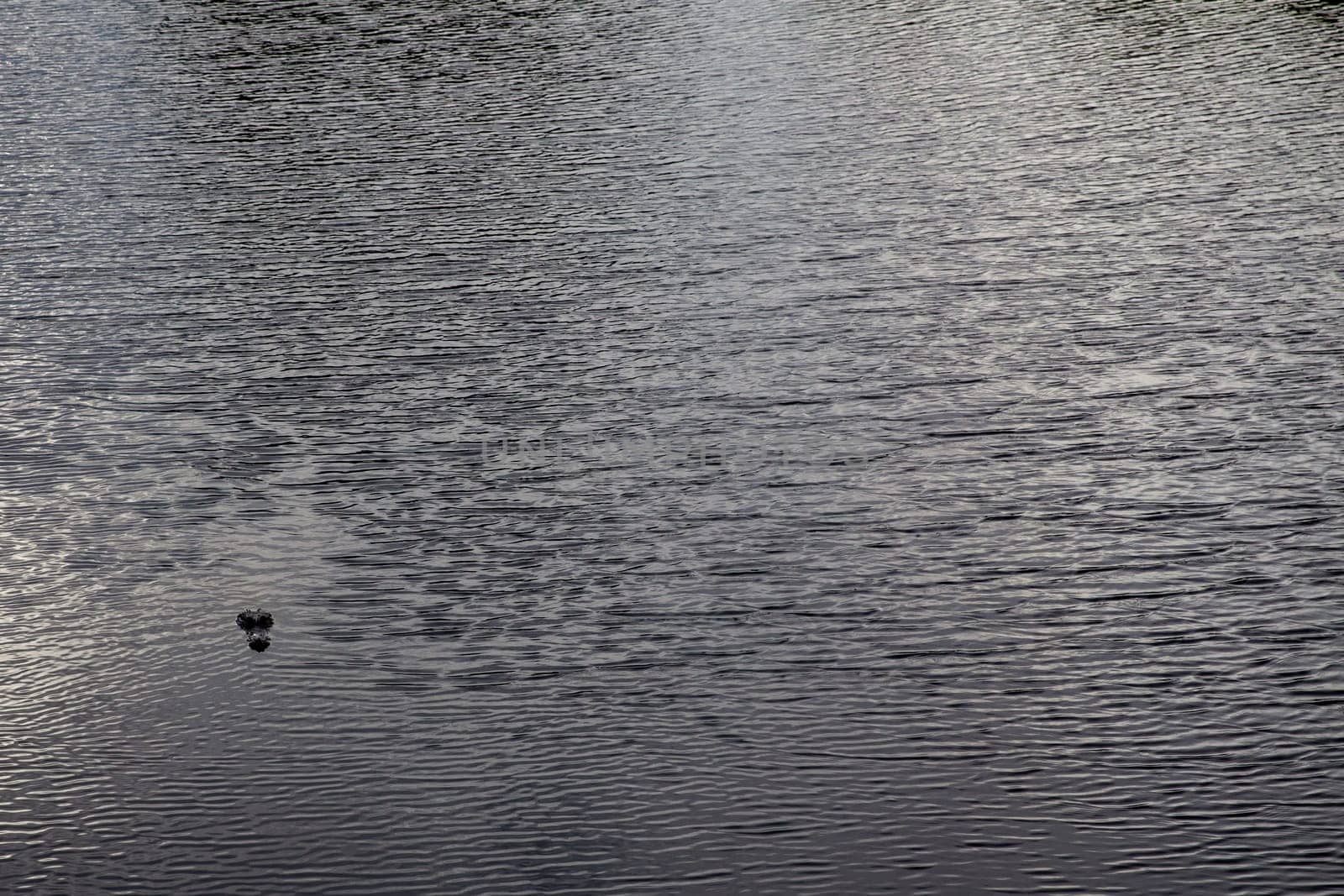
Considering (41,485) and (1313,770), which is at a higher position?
(41,485)

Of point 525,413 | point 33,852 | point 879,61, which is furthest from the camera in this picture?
point 879,61

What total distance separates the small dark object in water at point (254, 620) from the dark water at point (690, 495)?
0.49ft

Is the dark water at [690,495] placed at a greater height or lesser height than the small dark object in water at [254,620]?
lesser

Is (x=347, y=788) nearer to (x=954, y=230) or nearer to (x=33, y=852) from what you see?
(x=33, y=852)

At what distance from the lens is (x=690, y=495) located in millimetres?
11789

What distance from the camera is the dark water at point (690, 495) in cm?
841

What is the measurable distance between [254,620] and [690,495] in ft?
10.6

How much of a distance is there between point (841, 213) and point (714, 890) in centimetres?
1059

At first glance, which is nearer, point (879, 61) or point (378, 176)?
point (378, 176)

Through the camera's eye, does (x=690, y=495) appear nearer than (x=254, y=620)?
No

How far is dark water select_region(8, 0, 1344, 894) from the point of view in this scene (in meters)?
8.41

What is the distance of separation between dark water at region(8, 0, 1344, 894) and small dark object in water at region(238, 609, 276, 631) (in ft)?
0.49

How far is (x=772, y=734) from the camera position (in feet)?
29.5

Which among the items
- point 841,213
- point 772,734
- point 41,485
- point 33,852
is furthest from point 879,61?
point 33,852
